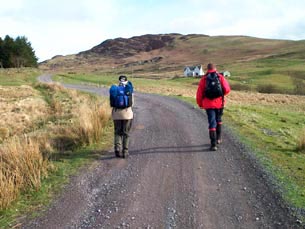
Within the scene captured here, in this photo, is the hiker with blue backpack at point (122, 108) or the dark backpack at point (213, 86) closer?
the hiker with blue backpack at point (122, 108)

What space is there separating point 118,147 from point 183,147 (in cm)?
176

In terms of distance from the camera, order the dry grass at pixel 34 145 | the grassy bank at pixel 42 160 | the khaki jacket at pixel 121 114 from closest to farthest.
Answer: the grassy bank at pixel 42 160 → the dry grass at pixel 34 145 → the khaki jacket at pixel 121 114

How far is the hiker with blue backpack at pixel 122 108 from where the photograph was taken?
8.39 meters

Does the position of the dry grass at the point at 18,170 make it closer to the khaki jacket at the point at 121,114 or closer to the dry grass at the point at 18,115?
the khaki jacket at the point at 121,114

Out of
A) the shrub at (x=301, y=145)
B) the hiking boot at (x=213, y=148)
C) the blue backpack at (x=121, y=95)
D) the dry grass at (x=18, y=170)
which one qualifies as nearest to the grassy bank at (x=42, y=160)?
the dry grass at (x=18, y=170)

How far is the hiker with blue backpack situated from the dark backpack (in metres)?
1.90

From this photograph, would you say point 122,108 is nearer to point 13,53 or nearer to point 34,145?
point 34,145

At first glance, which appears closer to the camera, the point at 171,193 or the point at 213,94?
the point at 171,193

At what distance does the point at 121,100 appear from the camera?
27.5 feet

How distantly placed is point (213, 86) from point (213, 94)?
0.65ft

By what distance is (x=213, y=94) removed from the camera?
877 cm

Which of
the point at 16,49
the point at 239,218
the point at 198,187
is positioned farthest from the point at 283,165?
the point at 16,49

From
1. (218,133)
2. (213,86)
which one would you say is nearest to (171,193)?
(213,86)

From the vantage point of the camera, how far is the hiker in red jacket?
8.73 m
